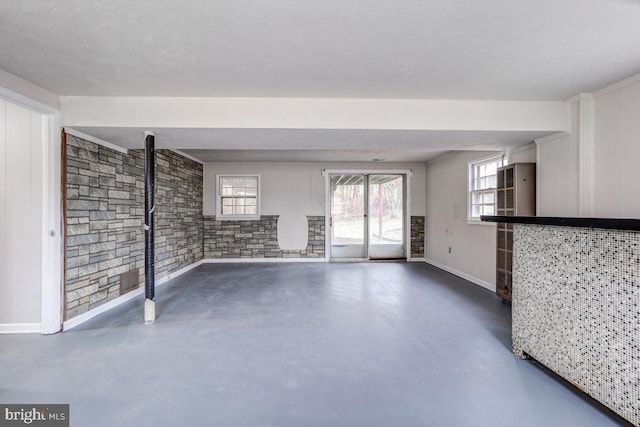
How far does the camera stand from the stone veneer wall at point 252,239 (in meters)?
6.40

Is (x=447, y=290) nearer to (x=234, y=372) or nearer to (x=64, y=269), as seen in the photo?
(x=234, y=372)

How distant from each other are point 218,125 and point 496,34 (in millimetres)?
2384

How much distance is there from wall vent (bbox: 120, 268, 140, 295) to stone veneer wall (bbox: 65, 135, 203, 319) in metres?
0.05

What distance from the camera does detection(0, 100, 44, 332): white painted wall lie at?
8.80 feet

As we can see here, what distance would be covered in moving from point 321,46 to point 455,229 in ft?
14.1

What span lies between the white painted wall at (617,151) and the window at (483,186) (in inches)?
55.0

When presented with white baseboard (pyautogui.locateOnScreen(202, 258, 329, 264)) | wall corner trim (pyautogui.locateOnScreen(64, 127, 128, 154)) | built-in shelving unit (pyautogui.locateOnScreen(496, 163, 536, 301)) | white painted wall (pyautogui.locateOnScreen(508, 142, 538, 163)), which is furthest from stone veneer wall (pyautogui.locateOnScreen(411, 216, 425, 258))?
wall corner trim (pyautogui.locateOnScreen(64, 127, 128, 154))

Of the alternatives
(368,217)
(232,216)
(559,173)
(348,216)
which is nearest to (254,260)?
(232,216)

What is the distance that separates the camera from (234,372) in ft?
6.60

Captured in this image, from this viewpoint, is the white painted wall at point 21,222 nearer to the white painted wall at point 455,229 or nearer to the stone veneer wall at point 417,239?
the white painted wall at point 455,229

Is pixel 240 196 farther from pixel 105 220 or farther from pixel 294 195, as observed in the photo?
pixel 105 220

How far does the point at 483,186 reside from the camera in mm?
4426

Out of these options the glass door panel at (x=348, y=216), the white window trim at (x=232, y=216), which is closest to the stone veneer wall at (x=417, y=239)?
the glass door panel at (x=348, y=216)

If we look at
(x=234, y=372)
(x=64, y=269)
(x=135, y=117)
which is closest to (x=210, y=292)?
(x=64, y=269)
